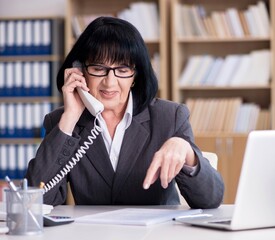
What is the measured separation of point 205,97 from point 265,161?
4.02m

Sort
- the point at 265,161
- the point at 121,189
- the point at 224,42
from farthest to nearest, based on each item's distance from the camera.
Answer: the point at 224,42 → the point at 121,189 → the point at 265,161

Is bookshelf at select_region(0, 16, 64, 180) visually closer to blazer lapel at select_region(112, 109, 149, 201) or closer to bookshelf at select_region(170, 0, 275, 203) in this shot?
bookshelf at select_region(170, 0, 275, 203)

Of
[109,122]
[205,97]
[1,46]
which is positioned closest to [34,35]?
[1,46]

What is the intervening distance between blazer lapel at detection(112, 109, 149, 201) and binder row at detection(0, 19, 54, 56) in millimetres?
3244

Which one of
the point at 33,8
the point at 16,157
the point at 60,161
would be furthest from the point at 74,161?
the point at 33,8

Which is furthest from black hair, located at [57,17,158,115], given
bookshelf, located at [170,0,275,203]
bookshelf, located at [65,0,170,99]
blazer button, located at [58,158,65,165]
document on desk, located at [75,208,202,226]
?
bookshelf, located at [65,0,170,99]

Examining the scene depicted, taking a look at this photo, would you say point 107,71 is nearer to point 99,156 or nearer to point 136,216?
point 99,156

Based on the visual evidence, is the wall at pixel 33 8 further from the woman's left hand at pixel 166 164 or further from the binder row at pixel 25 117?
the woman's left hand at pixel 166 164

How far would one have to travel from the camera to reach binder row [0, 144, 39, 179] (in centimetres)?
562

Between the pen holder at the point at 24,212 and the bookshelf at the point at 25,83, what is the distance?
12.9 feet

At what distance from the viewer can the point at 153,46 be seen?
18.6 feet

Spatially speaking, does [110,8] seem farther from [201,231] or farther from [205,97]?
[201,231]

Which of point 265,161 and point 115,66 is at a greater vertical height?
point 115,66

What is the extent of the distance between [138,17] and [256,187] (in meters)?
3.93
